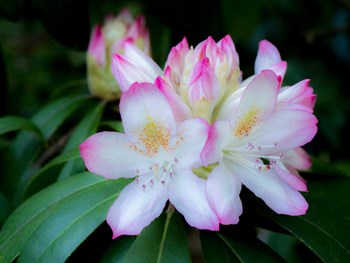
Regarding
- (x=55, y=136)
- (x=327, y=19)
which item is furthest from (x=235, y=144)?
(x=327, y=19)

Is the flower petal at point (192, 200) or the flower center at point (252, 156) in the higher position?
the flower center at point (252, 156)

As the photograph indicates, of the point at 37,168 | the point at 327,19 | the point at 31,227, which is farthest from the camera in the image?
the point at 327,19

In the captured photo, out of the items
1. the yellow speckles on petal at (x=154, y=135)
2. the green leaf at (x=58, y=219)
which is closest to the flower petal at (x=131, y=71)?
the yellow speckles on petal at (x=154, y=135)

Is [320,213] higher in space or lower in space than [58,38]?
lower

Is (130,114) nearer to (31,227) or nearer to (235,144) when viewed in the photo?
(235,144)

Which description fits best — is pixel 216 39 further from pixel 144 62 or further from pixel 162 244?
pixel 162 244

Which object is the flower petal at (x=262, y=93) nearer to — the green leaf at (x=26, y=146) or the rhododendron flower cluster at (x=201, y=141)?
the rhododendron flower cluster at (x=201, y=141)

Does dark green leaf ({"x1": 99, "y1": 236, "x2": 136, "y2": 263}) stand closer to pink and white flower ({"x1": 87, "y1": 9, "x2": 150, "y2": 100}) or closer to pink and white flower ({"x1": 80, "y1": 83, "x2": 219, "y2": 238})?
pink and white flower ({"x1": 80, "y1": 83, "x2": 219, "y2": 238})
